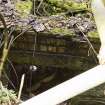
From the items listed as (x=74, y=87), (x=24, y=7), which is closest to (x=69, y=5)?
(x=24, y=7)

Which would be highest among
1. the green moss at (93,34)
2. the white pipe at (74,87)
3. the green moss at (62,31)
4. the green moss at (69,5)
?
the white pipe at (74,87)

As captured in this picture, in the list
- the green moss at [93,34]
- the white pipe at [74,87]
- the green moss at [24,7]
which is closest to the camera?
the white pipe at [74,87]

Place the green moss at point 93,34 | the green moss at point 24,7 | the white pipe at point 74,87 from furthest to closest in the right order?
1. the green moss at point 24,7
2. the green moss at point 93,34
3. the white pipe at point 74,87

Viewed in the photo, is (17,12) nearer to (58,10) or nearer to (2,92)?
(58,10)

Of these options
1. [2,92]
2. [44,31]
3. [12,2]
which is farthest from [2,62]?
[12,2]

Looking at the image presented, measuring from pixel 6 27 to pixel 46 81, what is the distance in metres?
0.49

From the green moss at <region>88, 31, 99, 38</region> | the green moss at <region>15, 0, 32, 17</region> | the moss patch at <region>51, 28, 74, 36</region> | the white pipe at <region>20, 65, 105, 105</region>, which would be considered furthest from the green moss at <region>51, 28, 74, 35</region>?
the white pipe at <region>20, 65, 105, 105</region>

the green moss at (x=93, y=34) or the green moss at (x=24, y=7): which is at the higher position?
the green moss at (x=24, y=7)

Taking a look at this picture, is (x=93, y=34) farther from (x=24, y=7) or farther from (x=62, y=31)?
(x=24, y=7)

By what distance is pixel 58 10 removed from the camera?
7.66 feet

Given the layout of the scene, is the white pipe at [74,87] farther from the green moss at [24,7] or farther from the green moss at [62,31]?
the green moss at [24,7]

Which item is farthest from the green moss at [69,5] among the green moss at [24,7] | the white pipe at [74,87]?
the white pipe at [74,87]

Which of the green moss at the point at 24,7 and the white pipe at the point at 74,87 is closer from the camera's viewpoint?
the white pipe at the point at 74,87

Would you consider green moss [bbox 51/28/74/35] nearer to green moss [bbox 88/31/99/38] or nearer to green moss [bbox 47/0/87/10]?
green moss [bbox 88/31/99/38]
